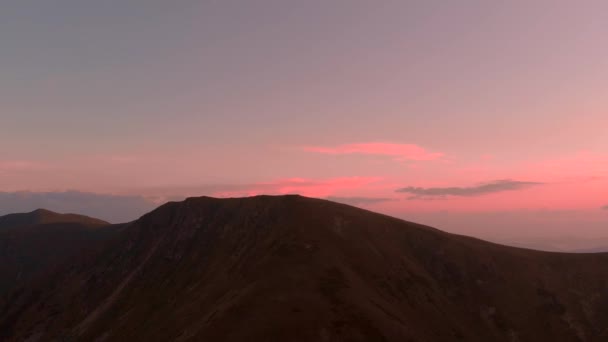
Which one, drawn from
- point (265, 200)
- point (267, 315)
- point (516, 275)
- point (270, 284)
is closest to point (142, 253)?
point (265, 200)

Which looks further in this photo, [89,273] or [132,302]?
[89,273]

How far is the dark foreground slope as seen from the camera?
90875 mm

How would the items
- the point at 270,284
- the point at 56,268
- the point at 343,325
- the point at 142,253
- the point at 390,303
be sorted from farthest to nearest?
1. the point at 56,268
2. the point at 142,253
3. the point at 390,303
4. the point at 270,284
5. the point at 343,325

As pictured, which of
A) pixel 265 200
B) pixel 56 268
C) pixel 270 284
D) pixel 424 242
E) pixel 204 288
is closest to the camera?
pixel 270 284

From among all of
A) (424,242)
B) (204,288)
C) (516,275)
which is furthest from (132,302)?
(516,275)

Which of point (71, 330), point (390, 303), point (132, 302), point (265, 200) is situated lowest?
point (71, 330)

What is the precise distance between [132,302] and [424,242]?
4324 inches

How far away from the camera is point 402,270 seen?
423 ft

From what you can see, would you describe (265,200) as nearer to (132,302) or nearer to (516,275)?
(132,302)

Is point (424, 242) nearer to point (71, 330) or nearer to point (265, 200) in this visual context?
point (265, 200)

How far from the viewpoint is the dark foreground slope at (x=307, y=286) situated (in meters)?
90.9

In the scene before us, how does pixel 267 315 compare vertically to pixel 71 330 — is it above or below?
above

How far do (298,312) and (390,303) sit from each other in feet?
109

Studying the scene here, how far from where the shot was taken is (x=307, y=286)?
97.3 meters
